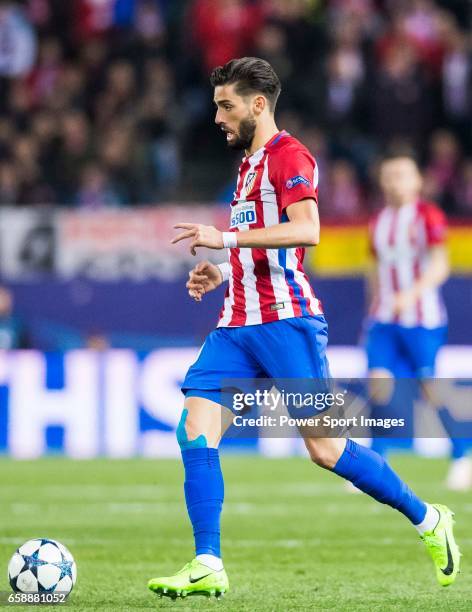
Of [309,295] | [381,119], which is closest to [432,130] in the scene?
[381,119]

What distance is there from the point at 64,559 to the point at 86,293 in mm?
8443

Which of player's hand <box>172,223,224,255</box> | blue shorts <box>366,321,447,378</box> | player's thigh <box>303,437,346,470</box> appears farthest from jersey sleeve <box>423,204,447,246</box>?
player's hand <box>172,223,224,255</box>

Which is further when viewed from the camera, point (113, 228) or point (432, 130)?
point (432, 130)

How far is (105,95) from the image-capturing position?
668 inches

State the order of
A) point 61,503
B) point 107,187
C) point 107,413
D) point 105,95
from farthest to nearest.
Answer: point 105,95 → point 107,187 → point 107,413 → point 61,503

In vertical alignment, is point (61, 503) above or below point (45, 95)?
below

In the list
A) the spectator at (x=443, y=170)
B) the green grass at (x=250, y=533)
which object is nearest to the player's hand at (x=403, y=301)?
the green grass at (x=250, y=533)

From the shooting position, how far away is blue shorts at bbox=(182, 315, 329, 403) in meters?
5.85

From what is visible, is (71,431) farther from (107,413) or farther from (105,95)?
(105,95)

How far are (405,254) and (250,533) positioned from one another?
10.4 feet

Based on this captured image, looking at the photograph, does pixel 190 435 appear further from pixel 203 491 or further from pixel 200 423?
pixel 203 491

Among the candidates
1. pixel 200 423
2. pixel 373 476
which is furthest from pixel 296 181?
pixel 373 476

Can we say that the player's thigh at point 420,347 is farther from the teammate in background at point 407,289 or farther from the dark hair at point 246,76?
the dark hair at point 246,76

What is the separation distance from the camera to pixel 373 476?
5.96 m
